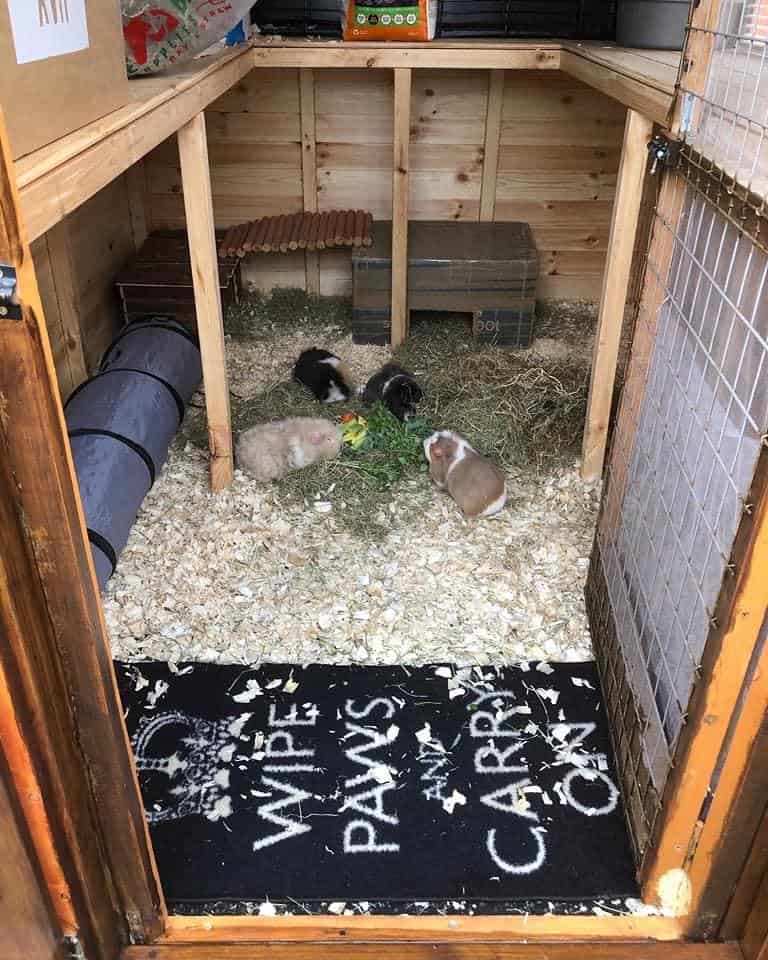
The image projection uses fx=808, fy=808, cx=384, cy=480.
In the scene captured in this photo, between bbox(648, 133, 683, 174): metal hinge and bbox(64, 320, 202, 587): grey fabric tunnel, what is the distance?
5.67 feet

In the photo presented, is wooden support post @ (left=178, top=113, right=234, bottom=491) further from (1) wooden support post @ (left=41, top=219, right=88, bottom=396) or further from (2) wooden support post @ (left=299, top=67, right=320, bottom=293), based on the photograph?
(2) wooden support post @ (left=299, top=67, right=320, bottom=293)

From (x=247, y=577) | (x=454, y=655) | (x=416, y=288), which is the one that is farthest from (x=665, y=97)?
(x=416, y=288)

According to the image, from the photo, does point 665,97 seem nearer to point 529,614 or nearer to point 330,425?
point 529,614

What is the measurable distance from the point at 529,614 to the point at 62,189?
171 centimetres

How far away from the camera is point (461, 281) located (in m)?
3.84

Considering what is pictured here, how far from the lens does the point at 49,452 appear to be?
994 mm

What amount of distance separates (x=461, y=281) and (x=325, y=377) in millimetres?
891

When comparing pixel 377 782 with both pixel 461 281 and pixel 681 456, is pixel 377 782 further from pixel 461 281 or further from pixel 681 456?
pixel 461 281

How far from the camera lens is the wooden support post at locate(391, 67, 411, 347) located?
340 centimetres

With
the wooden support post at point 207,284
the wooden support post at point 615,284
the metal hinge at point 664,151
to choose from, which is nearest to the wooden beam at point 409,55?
the wooden support post at point 207,284

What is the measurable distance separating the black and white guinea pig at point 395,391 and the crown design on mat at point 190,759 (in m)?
1.56

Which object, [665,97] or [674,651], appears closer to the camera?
[674,651]

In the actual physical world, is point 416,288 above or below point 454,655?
above

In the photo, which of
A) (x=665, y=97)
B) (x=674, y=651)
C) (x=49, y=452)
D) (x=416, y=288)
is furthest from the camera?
(x=416, y=288)
